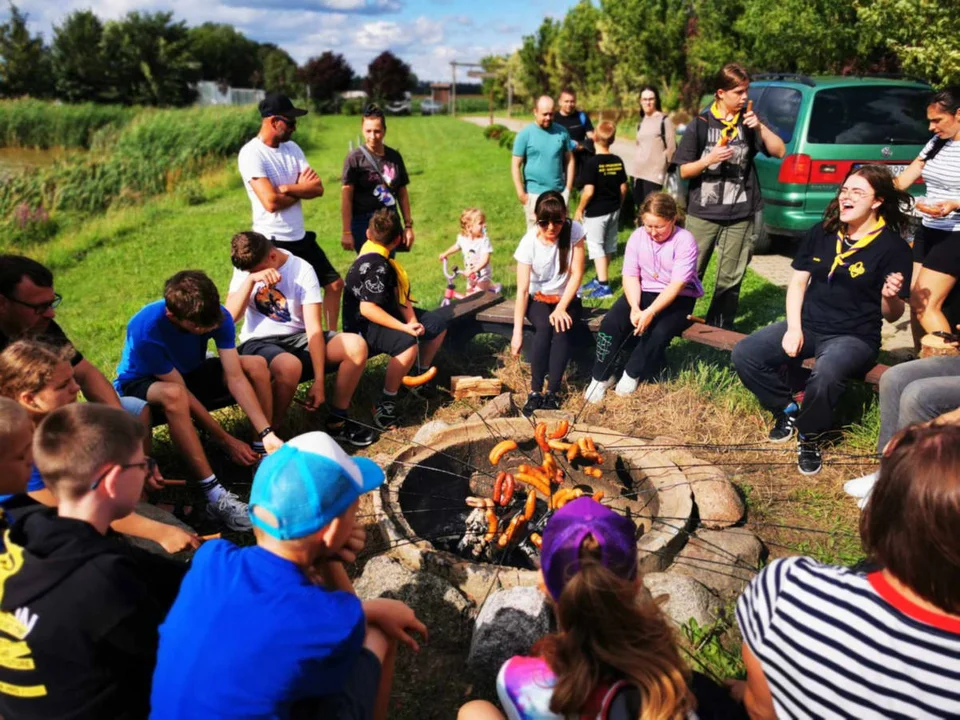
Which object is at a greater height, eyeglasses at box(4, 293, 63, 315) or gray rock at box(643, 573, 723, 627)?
eyeglasses at box(4, 293, 63, 315)

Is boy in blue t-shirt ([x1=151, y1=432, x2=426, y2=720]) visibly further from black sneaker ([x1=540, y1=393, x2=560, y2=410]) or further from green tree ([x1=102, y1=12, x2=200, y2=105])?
green tree ([x1=102, y1=12, x2=200, y2=105])

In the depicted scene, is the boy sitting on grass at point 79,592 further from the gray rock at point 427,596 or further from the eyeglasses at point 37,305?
the eyeglasses at point 37,305

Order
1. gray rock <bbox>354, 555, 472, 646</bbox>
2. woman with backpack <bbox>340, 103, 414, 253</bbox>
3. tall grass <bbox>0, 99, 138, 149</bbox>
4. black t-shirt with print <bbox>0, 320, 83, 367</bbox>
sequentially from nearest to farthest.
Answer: gray rock <bbox>354, 555, 472, 646</bbox> < black t-shirt with print <bbox>0, 320, 83, 367</bbox> < woman with backpack <bbox>340, 103, 414, 253</bbox> < tall grass <bbox>0, 99, 138, 149</bbox>

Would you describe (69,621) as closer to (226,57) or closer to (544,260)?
(544,260)

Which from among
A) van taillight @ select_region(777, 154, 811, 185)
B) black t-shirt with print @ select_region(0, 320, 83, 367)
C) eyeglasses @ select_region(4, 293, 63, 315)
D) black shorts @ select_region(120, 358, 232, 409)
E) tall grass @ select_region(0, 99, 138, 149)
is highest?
tall grass @ select_region(0, 99, 138, 149)

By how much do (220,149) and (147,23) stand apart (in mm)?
28965

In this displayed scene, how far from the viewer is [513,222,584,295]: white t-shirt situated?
4.62m

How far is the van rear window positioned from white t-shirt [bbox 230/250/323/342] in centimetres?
506

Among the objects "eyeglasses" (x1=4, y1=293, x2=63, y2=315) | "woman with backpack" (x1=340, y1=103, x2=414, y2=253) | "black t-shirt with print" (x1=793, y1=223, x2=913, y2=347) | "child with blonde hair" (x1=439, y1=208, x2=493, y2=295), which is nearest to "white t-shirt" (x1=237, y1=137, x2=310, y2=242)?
"woman with backpack" (x1=340, y1=103, x2=414, y2=253)

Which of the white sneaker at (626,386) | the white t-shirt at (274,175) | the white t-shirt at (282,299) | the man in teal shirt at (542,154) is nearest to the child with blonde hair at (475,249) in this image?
the man in teal shirt at (542,154)

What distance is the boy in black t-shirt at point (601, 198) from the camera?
21.2ft

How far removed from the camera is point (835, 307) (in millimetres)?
3926

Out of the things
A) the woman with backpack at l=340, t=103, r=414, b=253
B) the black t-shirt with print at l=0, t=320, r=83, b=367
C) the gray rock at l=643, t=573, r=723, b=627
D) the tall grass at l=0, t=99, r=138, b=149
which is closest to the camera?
the gray rock at l=643, t=573, r=723, b=627

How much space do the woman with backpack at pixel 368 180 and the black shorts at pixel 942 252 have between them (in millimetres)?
3547
